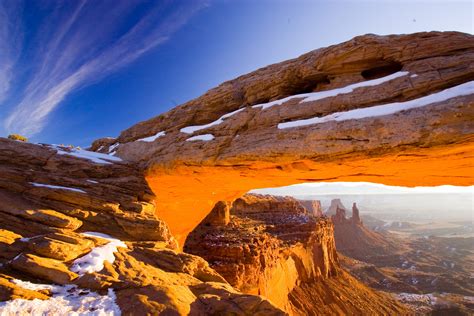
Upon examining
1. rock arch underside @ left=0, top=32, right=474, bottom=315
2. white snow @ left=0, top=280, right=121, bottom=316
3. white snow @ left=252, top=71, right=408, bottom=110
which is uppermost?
white snow @ left=252, top=71, right=408, bottom=110

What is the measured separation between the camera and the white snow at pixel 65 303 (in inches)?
232

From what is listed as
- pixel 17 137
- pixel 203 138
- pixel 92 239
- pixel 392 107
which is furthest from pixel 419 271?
pixel 17 137

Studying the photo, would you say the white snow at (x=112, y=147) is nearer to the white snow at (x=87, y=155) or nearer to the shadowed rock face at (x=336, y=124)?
the shadowed rock face at (x=336, y=124)

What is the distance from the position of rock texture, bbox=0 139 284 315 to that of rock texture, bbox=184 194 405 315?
11.5 meters

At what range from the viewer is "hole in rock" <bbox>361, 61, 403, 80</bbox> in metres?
12.1

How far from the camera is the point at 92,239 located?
960 cm

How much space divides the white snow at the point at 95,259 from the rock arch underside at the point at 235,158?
0.23m

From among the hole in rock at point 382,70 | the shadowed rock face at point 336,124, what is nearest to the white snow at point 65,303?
the shadowed rock face at point 336,124

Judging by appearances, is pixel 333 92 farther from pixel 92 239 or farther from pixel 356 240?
pixel 356 240

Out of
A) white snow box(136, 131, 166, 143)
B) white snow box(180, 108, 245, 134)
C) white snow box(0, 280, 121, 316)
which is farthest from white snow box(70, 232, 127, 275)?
white snow box(136, 131, 166, 143)

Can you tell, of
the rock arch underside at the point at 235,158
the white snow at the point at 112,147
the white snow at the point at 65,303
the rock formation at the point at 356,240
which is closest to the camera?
the white snow at the point at 65,303

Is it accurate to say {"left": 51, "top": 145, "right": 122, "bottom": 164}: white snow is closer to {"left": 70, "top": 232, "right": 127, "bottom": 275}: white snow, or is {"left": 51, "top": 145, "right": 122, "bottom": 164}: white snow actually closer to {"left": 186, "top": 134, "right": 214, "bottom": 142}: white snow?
{"left": 186, "top": 134, "right": 214, "bottom": 142}: white snow

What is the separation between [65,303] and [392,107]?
39.3ft

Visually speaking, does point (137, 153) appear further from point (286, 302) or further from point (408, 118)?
point (286, 302)
